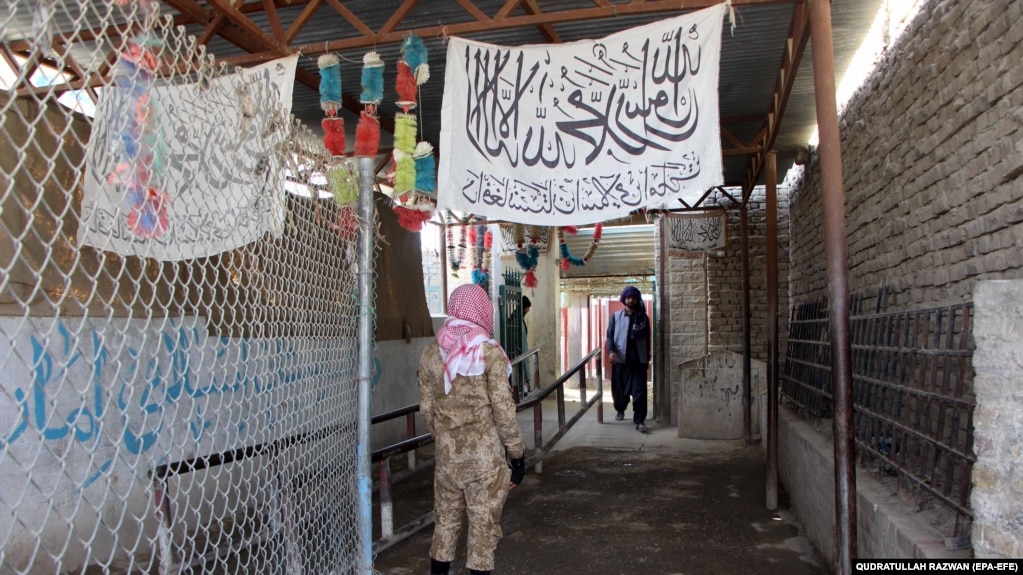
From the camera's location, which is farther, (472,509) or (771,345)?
(771,345)

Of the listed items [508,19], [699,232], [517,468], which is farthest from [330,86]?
[699,232]

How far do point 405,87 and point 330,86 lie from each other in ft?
1.53

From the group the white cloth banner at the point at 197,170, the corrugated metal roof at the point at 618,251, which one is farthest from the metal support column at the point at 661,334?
the white cloth banner at the point at 197,170

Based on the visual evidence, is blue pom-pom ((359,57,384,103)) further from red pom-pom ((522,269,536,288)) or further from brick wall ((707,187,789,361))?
red pom-pom ((522,269,536,288))

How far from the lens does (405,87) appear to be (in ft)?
13.7

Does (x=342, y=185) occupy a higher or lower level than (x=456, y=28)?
lower

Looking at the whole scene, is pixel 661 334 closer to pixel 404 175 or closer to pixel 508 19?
pixel 508 19

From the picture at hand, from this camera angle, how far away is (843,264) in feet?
11.2

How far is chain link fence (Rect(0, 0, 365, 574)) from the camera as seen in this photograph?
1835mm

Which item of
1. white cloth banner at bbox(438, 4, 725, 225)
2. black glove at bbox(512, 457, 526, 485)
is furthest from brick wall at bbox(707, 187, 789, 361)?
black glove at bbox(512, 457, 526, 485)

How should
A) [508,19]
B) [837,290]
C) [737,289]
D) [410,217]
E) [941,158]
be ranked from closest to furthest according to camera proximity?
[837,290] < [941,158] < [508,19] < [410,217] < [737,289]

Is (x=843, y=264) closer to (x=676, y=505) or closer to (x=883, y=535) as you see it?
(x=883, y=535)

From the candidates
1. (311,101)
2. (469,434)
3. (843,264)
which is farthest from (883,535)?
(311,101)

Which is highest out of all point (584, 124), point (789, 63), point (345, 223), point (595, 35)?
point (595, 35)
